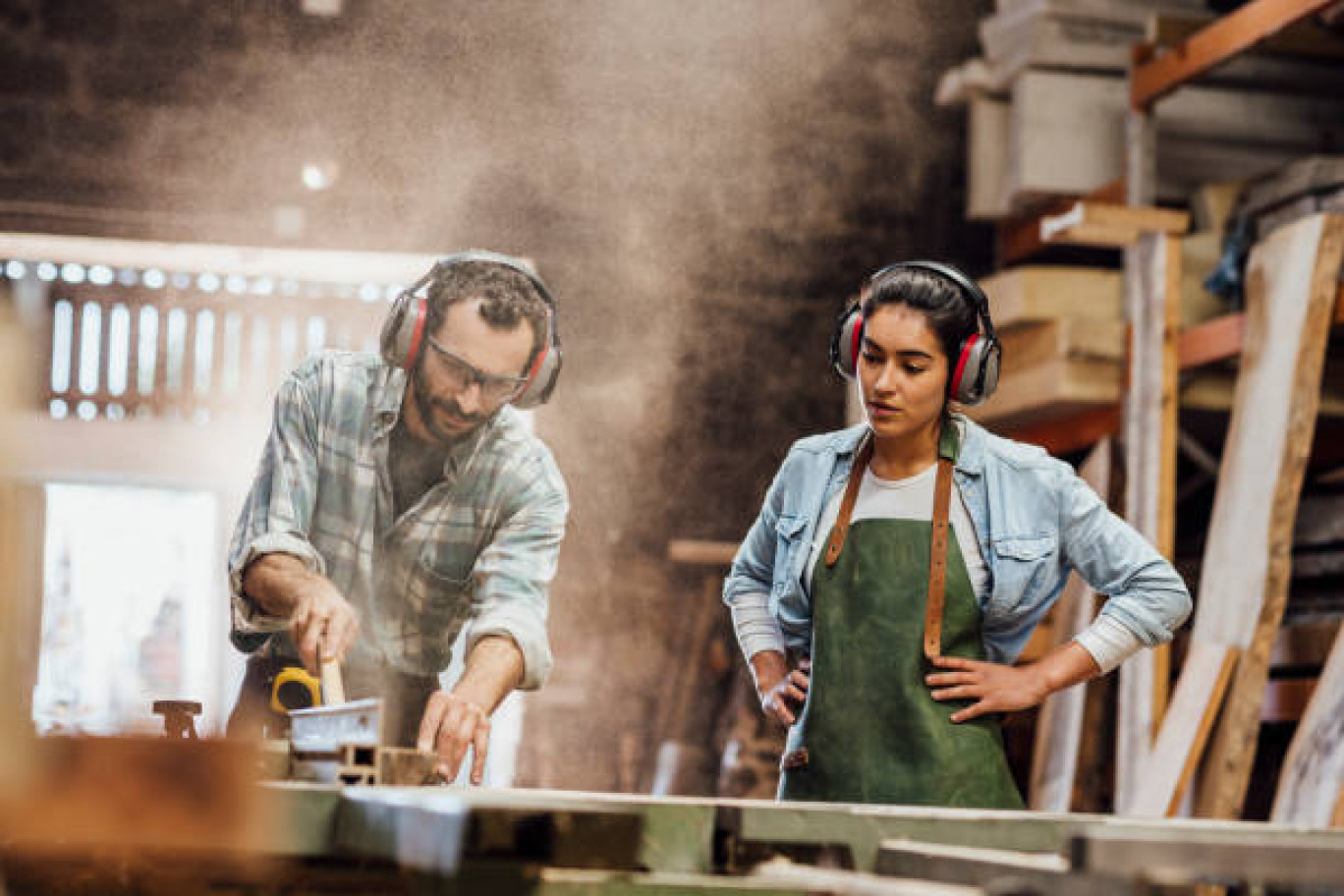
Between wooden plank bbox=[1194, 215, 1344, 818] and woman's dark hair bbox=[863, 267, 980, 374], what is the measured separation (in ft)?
6.74

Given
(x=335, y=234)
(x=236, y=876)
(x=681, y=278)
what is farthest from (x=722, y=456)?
(x=236, y=876)

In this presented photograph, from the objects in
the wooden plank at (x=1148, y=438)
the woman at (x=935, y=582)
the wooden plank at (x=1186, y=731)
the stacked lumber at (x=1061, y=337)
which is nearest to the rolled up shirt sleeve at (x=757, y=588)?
the woman at (x=935, y=582)

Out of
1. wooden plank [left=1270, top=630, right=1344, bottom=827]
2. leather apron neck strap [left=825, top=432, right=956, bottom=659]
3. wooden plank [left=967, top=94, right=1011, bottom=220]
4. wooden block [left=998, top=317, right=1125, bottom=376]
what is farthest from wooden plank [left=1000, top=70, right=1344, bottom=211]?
leather apron neck strap [left=825, top=432, right=956, bottom=659]

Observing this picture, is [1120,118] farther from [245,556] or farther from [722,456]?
[245,556]

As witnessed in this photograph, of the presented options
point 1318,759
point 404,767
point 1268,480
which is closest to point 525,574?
point 404,767

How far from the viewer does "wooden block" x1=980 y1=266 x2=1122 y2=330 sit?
5.90m

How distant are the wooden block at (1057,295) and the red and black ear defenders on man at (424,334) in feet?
9.46

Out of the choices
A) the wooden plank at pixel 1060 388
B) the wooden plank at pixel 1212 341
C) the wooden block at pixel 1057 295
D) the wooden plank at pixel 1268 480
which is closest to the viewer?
the wooden plank at pixel 1268 480

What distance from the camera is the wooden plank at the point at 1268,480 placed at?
190 inches

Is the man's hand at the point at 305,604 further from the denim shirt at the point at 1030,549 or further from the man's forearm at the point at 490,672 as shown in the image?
the denim shirt at the point at 1030,549

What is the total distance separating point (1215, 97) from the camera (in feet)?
20.8

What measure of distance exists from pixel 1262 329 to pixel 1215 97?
165 cm

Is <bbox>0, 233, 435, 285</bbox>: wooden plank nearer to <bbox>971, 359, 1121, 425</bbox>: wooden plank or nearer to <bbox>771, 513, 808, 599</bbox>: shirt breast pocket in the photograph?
<bbox>971, 359, 1121, 425</bbox>: wooden plank

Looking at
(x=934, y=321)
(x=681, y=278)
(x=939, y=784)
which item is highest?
(x=681, y=278)
